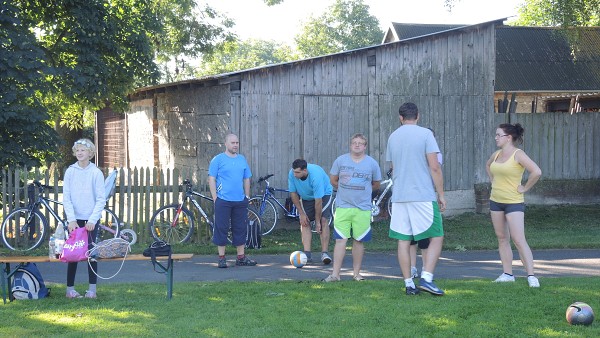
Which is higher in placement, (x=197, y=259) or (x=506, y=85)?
(x=506, y=85)

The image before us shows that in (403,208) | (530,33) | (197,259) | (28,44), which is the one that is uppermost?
(530,33)

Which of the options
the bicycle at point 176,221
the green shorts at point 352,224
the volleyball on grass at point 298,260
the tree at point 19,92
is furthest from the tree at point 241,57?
the green shorts at point 352,224

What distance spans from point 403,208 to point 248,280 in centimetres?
266

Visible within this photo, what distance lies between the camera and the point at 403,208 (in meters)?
8.58

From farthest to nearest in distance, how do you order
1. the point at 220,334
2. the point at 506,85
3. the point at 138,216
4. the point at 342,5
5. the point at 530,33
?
the point at 342,5, the point at 530,33, the point at 506,85, the point at 138,216, the point at 220,334

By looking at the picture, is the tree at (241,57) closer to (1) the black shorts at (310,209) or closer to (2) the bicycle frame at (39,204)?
(2) the bicycle frame at (39,204)

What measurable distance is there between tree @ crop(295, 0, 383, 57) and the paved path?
2470 inches

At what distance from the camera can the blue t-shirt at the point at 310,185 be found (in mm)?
11297

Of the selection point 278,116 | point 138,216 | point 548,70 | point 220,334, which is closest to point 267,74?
point 278,116

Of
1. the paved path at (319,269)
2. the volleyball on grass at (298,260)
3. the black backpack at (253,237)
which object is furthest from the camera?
the black backpack at (253,237)

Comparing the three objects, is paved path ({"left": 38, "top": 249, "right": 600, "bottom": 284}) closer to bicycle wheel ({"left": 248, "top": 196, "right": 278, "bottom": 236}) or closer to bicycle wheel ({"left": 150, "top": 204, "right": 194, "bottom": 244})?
bicycle wheel ({"left": 150, "top": 204, "right": 194, "bottom": 244})

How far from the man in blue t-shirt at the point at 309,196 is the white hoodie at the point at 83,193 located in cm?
320

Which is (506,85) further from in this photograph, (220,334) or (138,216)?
(220,334)

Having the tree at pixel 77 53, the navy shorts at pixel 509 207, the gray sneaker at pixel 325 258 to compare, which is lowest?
the gray sneaker at pixel 325 258
